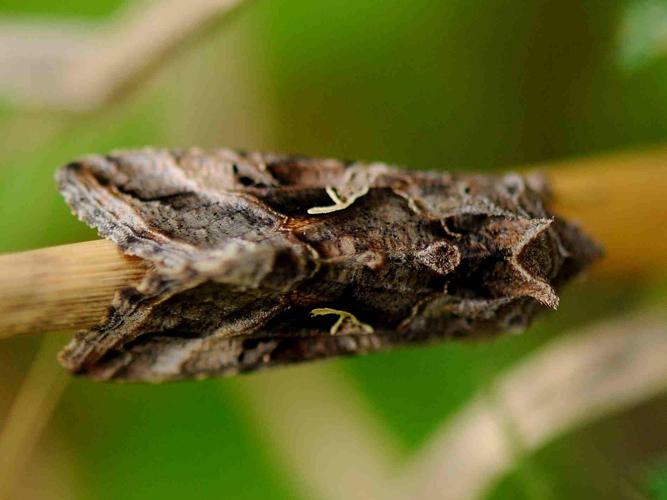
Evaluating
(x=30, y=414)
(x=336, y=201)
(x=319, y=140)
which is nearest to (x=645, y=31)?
(x=336, y=201)

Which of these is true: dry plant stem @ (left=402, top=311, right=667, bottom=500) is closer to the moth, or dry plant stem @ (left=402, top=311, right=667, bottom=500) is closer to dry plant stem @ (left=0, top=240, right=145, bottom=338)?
the moth

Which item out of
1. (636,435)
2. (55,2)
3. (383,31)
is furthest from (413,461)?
(55,2)

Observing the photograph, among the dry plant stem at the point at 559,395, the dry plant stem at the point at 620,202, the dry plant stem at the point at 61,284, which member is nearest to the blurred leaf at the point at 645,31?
the dry plant stem at the point at 620,202

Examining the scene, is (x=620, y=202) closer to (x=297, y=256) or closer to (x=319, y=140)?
(x=297, y=256)

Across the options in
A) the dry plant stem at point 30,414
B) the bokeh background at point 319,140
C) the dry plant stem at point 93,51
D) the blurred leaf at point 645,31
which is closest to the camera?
the blurred leaf at point 645,31

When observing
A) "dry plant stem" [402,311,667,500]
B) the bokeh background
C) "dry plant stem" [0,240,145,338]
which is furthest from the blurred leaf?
"dry plant stem" [0,240,145,338]

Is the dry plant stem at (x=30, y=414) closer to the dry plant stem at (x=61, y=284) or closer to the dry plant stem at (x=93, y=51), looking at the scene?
the dry plant stem at (x=93, y=51)

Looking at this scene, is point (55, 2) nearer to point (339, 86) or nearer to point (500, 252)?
point (339, 86)
